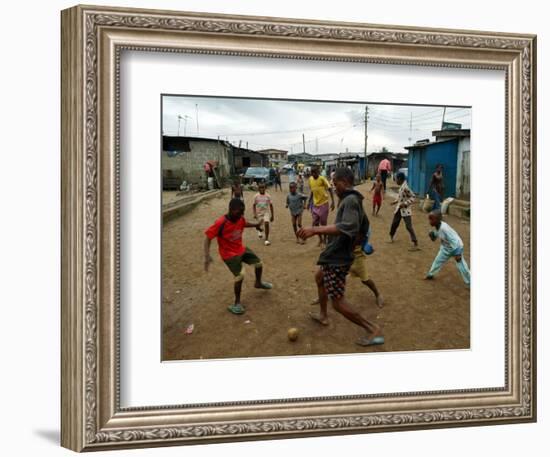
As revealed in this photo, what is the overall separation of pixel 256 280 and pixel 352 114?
1390 millimetres

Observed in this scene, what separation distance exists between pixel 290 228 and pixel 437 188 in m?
1.20

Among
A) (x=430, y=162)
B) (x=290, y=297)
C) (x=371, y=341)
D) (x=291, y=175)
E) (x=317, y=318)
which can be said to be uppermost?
(x=430, y=162)

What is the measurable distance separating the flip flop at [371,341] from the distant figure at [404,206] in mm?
711

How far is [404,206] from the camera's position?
4184 millimetres

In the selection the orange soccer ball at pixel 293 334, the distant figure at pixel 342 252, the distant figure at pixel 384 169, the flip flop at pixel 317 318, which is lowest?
the orange soccer ball at pixel 293 334

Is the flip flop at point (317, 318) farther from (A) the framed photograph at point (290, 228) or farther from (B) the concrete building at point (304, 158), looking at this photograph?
(B) the concrete building at point (304, 158)

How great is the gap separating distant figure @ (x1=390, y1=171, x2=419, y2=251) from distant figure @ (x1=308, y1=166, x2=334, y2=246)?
525mm

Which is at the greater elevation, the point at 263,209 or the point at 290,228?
the point at 263,209

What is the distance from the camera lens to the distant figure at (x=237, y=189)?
394 cm

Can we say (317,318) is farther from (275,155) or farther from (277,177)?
(275,155)

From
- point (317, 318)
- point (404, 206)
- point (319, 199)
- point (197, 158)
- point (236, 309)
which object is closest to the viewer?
point (197, 158)

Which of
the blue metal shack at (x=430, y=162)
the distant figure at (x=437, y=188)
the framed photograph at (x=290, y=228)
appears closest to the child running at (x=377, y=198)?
the framed photograph at (x=290, y=228)

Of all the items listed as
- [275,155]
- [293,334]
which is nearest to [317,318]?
[293,334]

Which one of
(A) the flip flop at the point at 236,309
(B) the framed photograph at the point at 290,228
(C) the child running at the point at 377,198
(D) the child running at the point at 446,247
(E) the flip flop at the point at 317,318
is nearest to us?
(B) the framed photograph at the point at 290,228
